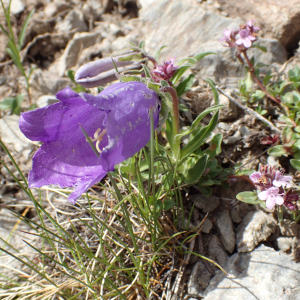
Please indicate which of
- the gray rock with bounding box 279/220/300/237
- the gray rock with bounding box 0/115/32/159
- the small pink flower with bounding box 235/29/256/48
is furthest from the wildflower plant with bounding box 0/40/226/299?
the gray rock with bounding box 0/115/32/159

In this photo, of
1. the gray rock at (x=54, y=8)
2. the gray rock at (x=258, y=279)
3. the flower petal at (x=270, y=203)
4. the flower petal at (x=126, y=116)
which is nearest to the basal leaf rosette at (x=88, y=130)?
the flower petal at (x=126, y=116)

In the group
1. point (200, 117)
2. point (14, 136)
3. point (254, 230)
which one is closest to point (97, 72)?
point (200, 117)

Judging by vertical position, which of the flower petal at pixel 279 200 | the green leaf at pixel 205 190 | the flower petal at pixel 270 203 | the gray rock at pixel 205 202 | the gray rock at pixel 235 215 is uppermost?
the flower petal at pixel 279 200

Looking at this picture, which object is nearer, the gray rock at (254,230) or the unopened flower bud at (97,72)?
the gray rock at (254,230)

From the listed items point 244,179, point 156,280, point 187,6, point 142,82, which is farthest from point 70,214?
point 187,6

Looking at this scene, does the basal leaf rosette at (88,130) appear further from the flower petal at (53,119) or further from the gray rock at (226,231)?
the gray rock at (226,231)
